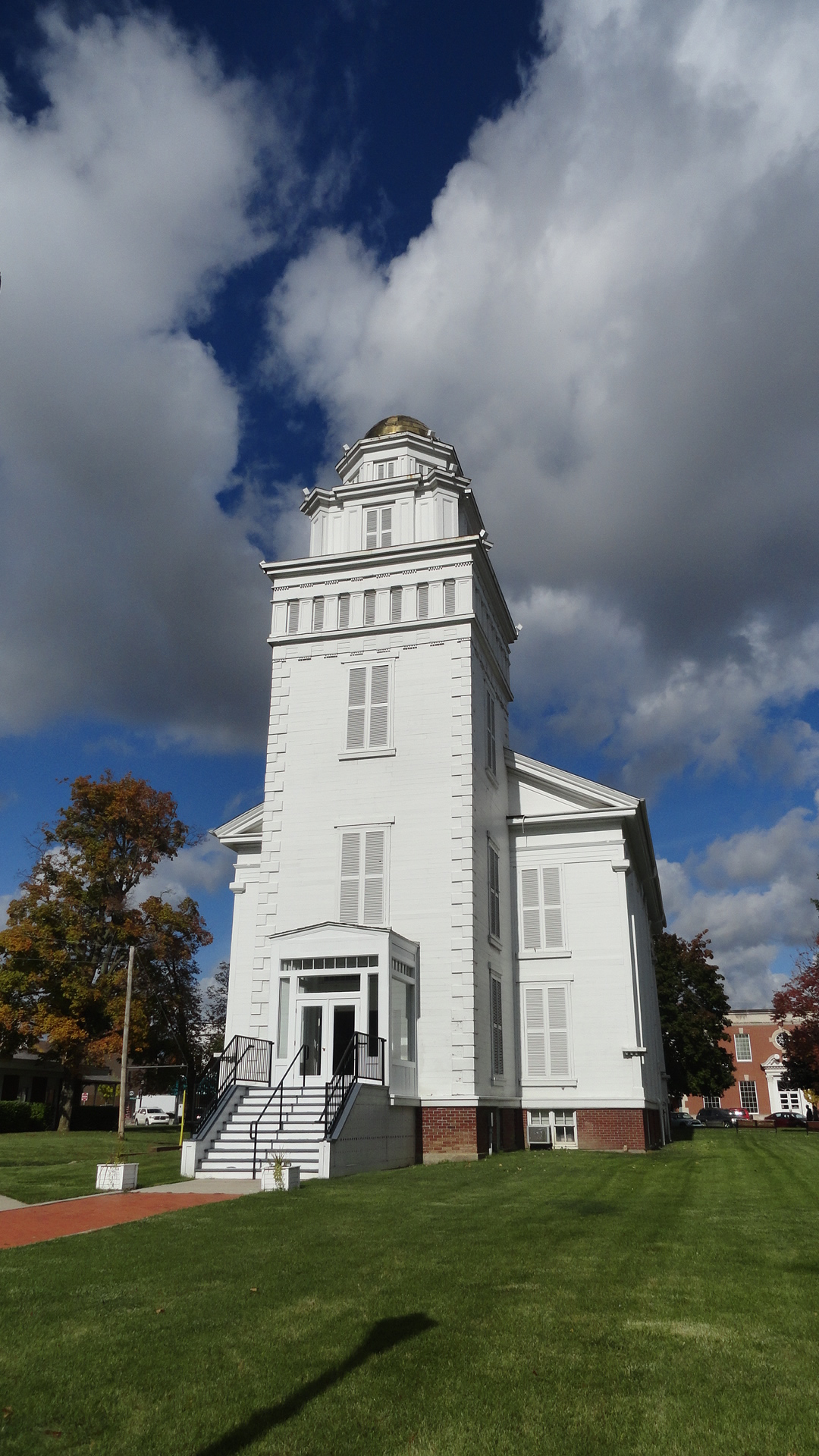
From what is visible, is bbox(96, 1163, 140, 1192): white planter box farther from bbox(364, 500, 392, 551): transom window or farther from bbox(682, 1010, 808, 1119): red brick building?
bbox(682, 1010, 808, 1119): red brick building

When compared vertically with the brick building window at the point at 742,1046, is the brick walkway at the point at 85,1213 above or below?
below

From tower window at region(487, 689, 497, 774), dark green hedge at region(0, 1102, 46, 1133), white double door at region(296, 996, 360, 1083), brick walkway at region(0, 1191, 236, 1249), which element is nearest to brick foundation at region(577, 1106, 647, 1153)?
white double door at region(296, 996, 360, 1083)

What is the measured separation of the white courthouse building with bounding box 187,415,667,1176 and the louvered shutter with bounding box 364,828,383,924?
44 mm

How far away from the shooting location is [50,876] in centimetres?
3741

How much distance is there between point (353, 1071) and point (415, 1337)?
1506 cm

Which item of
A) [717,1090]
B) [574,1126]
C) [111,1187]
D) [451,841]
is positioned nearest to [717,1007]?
[717,1090]

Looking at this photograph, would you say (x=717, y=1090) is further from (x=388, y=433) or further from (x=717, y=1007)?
(x=388, y=433)

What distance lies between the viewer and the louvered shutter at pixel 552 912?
88.3 feet

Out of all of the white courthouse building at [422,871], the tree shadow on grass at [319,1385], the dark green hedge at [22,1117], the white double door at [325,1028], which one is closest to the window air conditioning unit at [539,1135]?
the white courthouse building at [422,871]

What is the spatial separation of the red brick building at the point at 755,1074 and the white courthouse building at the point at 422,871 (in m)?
62.9

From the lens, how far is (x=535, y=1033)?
26.4m

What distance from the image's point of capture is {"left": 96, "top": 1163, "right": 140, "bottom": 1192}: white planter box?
582 inches

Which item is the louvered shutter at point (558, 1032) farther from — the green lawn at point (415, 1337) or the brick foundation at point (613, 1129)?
the green lawn at point (415, 1337)

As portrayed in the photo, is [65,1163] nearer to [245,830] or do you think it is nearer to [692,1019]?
[245,830]
